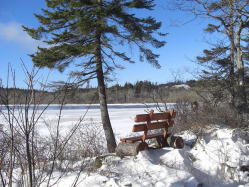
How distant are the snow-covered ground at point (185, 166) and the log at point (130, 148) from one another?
130 millimetres

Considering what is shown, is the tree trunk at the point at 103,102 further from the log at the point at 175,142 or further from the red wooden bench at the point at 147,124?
the log at the point at 175,142

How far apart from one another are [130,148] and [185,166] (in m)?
1.41

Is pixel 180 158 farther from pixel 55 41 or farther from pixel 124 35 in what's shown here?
pixel 55 41

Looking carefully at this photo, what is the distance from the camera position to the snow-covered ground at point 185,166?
148 inches

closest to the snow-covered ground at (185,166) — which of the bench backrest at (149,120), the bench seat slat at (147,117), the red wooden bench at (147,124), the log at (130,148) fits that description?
the log at (130,148)

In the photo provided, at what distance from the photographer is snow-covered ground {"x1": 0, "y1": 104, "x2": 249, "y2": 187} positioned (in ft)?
12.4

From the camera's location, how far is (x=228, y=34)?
869 cm

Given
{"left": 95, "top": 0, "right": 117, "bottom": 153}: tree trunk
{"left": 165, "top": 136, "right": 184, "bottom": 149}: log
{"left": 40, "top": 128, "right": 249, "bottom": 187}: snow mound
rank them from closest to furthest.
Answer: {"left": 40, "top": 128, "right": 249, "bottom": 187}: snow mound, {"left": 165, "top": 136, "right": 184, "bottom": 149}: log, {"left": 95, "top": 0, "right": 117, "bottom": 153}: tree trunk

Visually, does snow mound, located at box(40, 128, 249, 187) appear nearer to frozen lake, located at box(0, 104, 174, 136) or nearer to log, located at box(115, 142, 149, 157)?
log, located at box(115, 142, 149, 157)

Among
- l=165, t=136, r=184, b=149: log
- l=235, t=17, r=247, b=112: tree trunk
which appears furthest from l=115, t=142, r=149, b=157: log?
l=235, t=17, r=247, b=112: tree trunk

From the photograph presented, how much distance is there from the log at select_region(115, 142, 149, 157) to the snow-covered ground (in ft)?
0.43

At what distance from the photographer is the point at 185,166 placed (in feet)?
15.8

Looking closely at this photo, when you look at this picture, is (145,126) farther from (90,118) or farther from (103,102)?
(90,118)

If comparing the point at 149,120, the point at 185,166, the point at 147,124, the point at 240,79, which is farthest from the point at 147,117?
the point at 240,79
